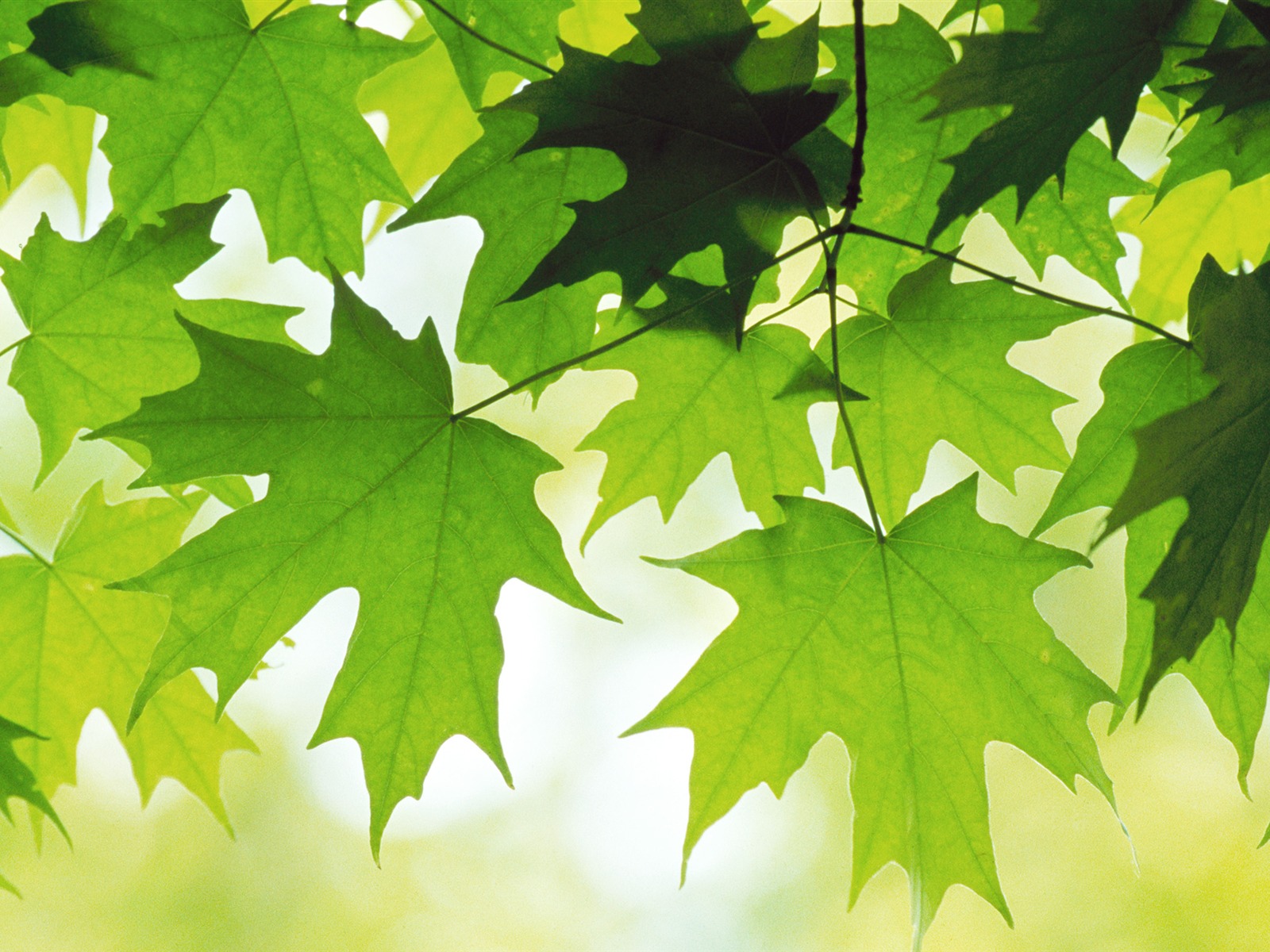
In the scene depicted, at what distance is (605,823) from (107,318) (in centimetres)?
518

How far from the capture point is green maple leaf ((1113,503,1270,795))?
2.99ft

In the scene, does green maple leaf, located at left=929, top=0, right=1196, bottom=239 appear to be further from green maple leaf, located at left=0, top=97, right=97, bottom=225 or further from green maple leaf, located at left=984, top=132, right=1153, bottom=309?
green maple leaf, located at left=0, top=97, right=97, bottom=225

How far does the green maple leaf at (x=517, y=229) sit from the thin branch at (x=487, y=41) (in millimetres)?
54

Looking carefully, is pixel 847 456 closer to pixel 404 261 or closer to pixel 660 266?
pixel 660 266

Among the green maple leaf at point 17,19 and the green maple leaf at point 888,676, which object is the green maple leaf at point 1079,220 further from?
the green maple leaf at point 17,19

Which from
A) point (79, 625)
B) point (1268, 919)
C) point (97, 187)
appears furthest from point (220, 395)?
point (1268, 919)

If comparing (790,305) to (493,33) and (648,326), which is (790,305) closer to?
(648,326)

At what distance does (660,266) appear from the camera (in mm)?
790

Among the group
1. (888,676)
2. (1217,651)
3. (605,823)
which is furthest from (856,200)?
(605,823)

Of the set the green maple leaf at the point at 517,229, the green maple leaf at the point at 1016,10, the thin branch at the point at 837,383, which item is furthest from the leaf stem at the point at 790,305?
the green maple leaf at the point at 1016,10

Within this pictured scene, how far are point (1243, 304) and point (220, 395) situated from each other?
73 cm

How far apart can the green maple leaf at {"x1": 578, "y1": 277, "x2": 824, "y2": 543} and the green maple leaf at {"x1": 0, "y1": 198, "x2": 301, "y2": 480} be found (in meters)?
0.34

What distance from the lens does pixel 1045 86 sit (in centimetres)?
72

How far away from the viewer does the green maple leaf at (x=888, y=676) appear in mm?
917
